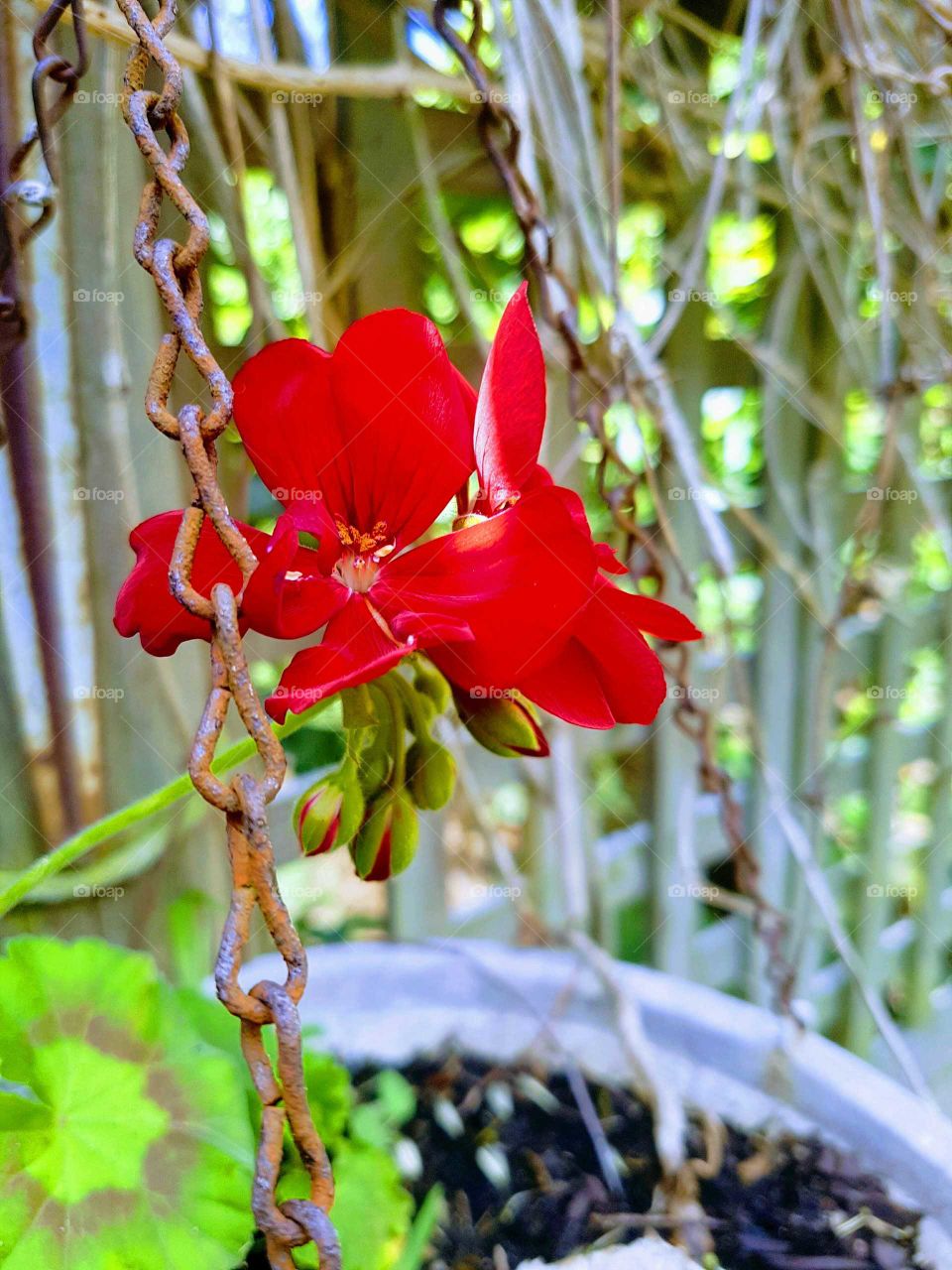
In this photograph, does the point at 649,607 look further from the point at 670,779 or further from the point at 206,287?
the point at 670,779

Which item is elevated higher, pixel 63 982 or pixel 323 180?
pixel 323 180

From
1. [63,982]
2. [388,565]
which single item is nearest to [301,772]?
[63,982]

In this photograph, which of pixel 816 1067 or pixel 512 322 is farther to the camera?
pixel 816 1067

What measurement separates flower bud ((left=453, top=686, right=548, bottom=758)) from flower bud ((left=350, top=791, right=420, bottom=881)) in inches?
1.5

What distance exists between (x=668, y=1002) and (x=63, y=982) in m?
0.42

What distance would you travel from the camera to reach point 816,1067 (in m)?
0.57
